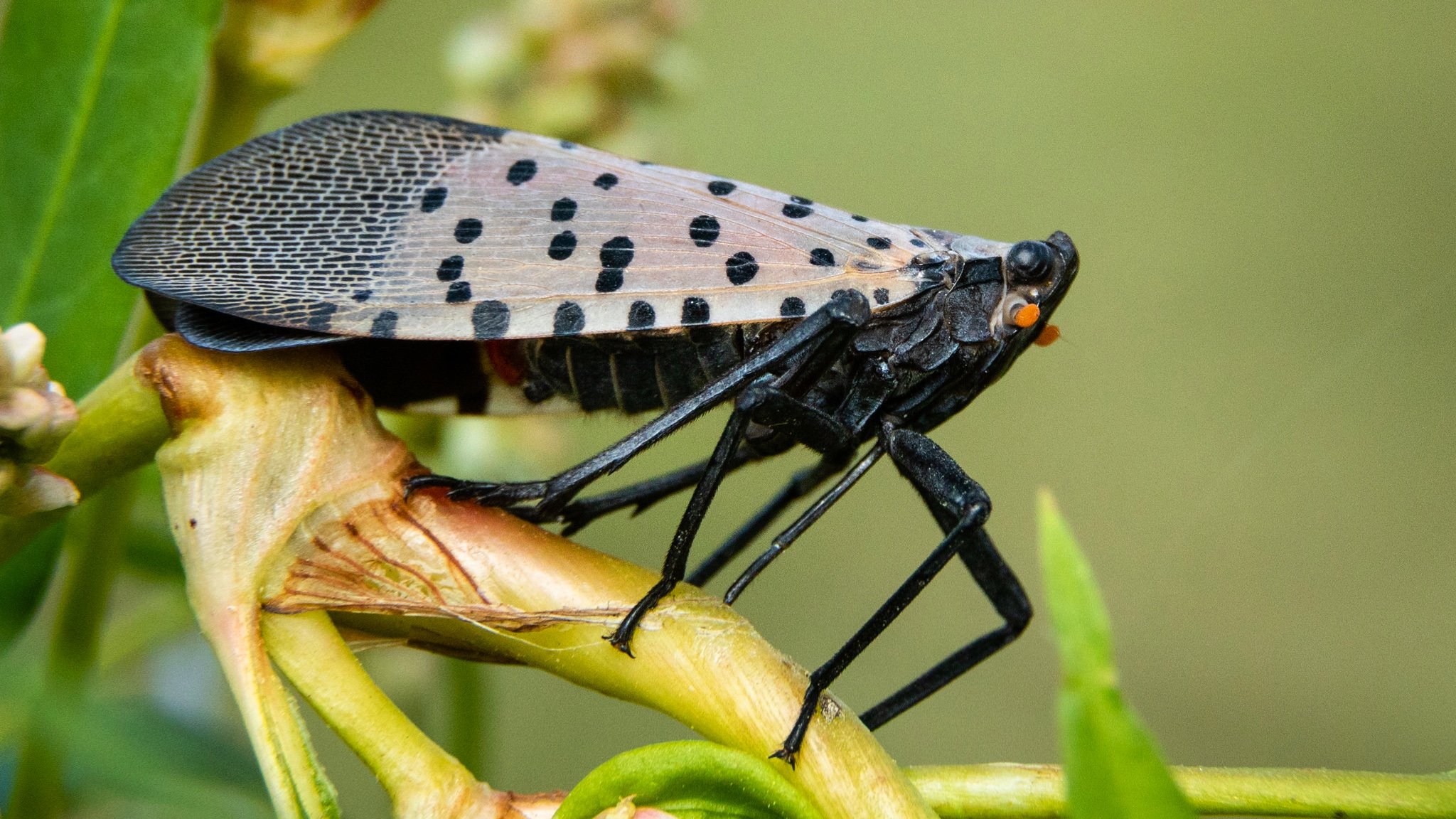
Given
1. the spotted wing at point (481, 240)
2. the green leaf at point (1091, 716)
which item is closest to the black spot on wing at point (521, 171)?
the spotted wing at point (481, 240)

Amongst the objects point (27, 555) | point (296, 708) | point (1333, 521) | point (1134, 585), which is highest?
point (296, 708)

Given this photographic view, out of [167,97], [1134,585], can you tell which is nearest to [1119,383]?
[1134,585]

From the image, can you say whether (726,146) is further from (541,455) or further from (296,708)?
(296,708)

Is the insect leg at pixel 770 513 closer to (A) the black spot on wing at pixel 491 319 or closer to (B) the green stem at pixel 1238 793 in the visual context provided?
(A) the black spot on wing at pixel 491 319

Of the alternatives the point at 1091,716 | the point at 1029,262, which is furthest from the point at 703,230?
the point at 1091,716

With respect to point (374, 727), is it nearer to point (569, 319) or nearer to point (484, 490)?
point (484, 490)
